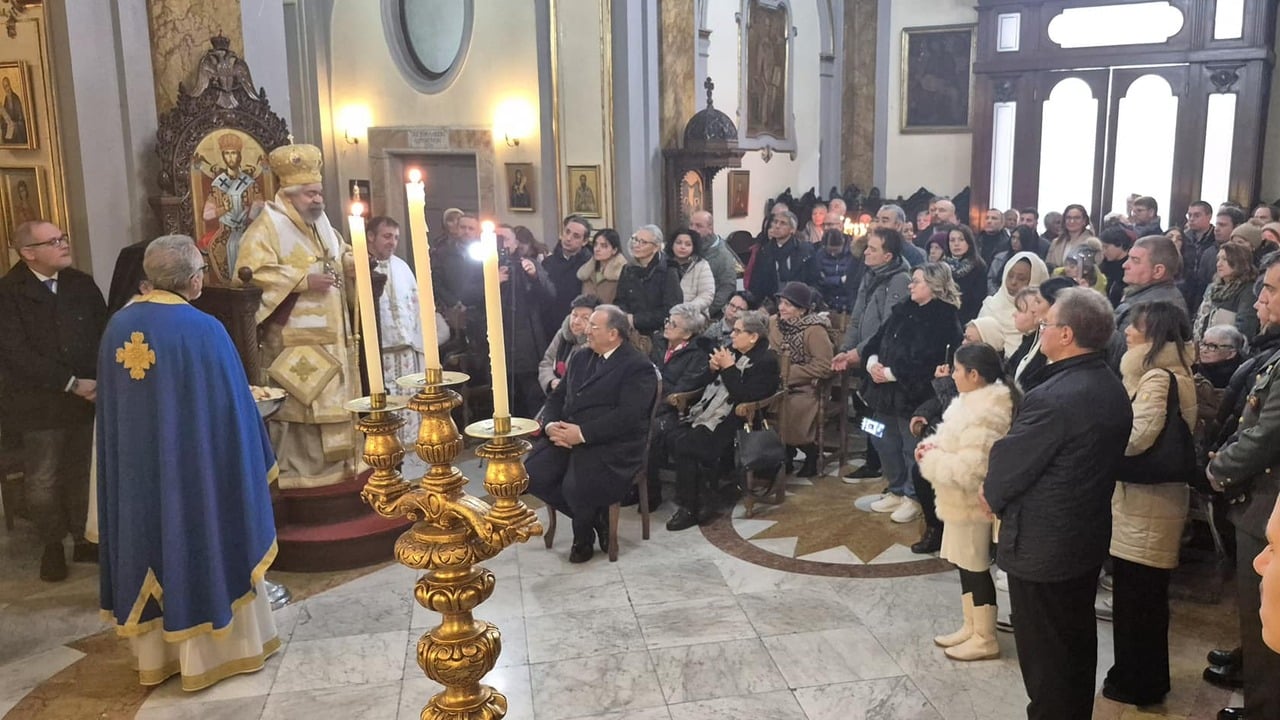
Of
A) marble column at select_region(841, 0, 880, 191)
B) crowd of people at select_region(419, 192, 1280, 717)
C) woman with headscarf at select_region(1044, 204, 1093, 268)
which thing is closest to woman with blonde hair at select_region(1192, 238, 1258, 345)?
crowd of people at select_region(419, 192, 1280, 717)

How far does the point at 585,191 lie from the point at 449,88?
234cm

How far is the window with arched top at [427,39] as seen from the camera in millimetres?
11344

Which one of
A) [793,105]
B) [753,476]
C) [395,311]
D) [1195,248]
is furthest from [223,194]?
[793,105]

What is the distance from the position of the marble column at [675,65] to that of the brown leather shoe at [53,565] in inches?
261

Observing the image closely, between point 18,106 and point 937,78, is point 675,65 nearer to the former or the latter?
point 937,78

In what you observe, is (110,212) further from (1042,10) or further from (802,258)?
(1042,10)

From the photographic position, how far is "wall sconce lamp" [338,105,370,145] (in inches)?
477

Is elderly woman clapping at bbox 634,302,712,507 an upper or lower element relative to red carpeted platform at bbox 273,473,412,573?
upper

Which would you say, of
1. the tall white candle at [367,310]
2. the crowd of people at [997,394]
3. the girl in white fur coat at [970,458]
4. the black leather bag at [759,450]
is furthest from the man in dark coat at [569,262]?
the tall white candle at [367,310]

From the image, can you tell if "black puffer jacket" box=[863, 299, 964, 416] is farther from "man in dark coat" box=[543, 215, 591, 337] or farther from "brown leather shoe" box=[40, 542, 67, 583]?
"brown leather shoe" box=[40, 542, 67, 583]

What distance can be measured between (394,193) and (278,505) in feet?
21.4

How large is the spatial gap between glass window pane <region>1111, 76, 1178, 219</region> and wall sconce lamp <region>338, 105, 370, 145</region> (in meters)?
9.68

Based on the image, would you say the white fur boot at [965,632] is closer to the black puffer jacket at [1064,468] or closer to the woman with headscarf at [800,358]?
the black puffer jacket at [1064,468]

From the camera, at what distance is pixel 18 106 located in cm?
610
